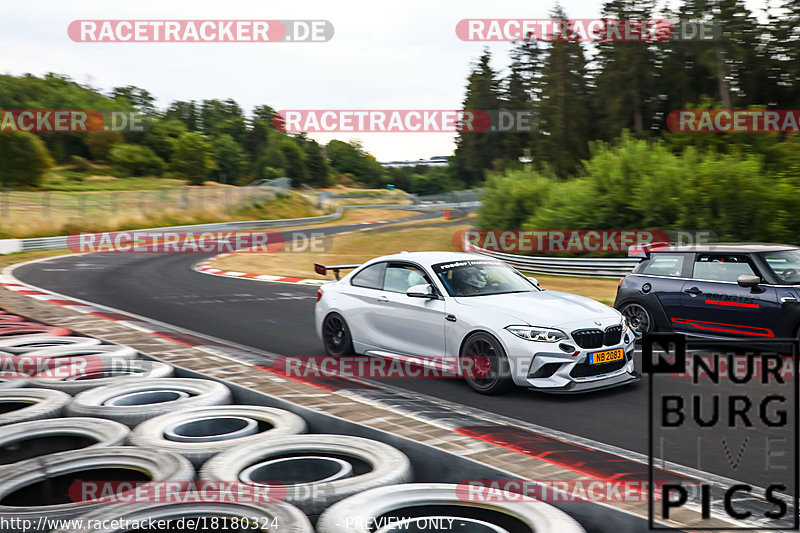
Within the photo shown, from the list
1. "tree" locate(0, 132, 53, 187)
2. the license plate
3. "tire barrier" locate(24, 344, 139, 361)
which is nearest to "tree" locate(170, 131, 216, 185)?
"tree" locate(0, 132, 53, 187)

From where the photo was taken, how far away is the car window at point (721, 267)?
374 inches

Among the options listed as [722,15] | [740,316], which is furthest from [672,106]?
[740,316]

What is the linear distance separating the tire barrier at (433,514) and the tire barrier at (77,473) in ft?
3.49

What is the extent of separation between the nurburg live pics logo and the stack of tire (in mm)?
743

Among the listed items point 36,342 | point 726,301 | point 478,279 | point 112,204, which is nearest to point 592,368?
point 478,279

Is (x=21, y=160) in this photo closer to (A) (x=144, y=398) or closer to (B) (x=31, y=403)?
(B) (x=31, y=403)

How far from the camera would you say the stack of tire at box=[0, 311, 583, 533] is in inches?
139

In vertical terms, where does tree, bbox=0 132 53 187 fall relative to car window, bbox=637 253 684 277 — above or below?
above

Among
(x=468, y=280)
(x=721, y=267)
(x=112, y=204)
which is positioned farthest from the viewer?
(x=112, y=204)

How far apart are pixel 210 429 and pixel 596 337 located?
388 cm

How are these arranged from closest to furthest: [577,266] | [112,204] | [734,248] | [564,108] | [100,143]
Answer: [734,248], [577,266], [112,204], [564,108], [100,143]

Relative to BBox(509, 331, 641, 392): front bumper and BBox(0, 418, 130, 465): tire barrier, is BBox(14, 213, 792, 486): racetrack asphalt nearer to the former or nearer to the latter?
BBox(509, 331, 641, 392): front bumper

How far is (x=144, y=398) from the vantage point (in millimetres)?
6266

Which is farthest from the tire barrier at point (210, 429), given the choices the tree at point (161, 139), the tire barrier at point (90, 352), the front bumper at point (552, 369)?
the tree at point (161, 139)
